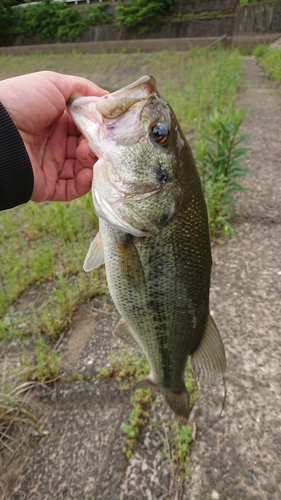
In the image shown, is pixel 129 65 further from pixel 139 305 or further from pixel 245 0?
pixel 139 305

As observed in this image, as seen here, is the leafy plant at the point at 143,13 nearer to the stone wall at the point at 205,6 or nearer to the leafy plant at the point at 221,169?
the stone wall at the point at 205,6

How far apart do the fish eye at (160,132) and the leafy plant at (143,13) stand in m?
27.6

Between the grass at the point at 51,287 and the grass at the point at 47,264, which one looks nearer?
the grass at the point at 51,287

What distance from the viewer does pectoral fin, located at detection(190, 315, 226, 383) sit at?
1.60 meters

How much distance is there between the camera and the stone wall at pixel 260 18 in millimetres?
16747

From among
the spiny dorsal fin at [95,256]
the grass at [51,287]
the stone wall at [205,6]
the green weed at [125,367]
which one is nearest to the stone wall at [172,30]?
the stone wall at [205,6]

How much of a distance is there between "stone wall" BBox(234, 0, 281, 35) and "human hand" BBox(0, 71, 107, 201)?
18779mm

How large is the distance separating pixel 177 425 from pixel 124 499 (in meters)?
0.45

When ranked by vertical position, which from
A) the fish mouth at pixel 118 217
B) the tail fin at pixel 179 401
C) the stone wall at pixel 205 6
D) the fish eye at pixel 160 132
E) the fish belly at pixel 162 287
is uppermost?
the stone wall at pixel 205 6

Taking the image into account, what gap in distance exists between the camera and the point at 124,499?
5.89 ft

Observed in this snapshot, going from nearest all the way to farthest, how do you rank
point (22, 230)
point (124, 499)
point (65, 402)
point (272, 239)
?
point (124, 499) → point (65, 402) → point (272, 239) → point (22, 230)

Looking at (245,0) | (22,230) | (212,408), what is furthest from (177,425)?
(245,0)

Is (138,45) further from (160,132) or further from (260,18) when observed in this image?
(160,132)

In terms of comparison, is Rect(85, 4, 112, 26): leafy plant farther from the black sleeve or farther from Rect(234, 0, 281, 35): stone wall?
the black sleeve
